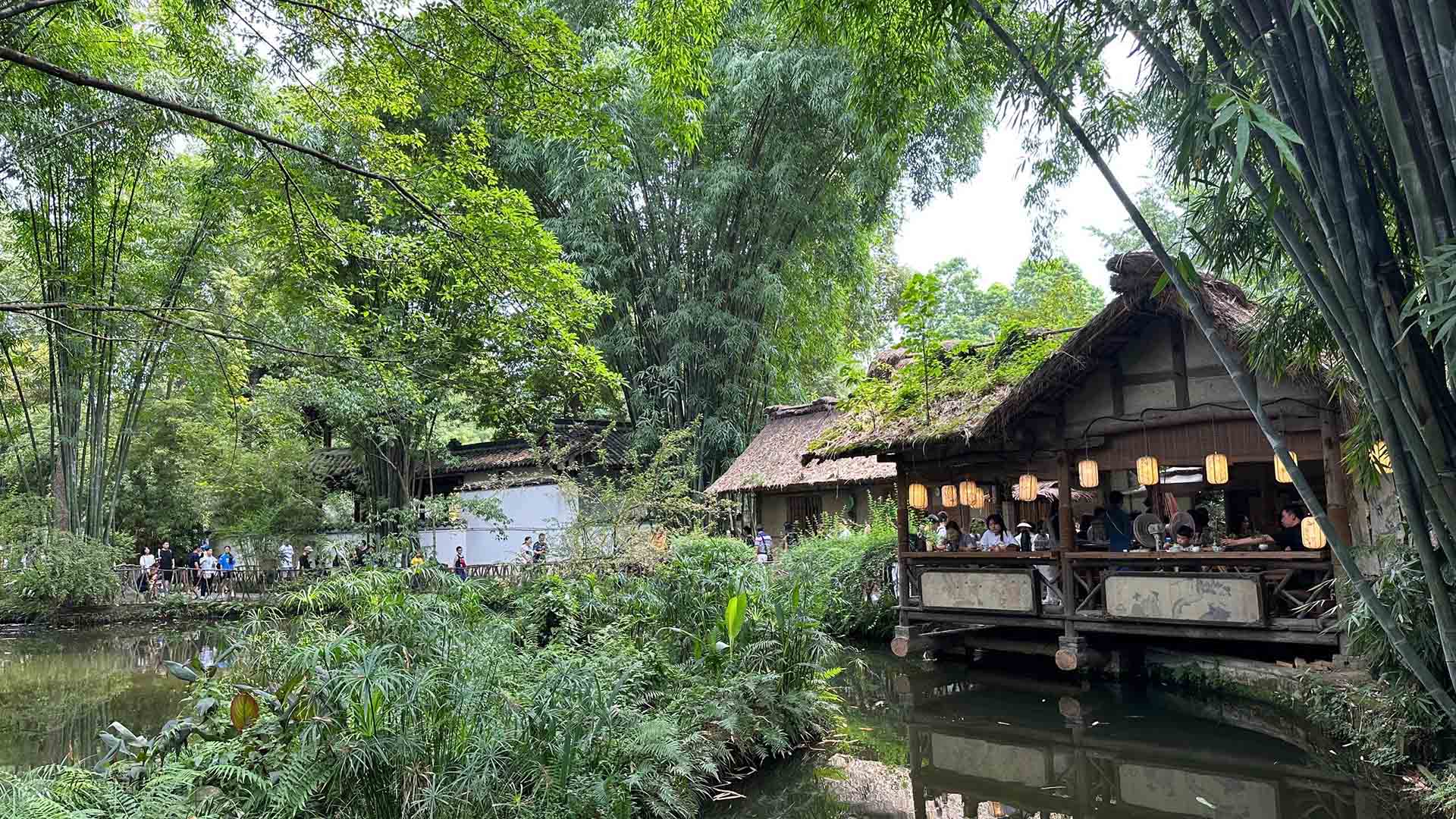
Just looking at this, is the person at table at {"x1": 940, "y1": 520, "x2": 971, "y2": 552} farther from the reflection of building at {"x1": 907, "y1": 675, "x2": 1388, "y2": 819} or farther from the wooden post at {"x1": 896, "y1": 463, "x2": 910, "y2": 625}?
the reflection of building at {"x1": 907, "y1": 675, "x2": 1388, "y2": 819}

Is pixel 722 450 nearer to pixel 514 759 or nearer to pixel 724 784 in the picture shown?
pixel 724 784

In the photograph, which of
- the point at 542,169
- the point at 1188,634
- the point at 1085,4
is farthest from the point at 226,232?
the point at 1188,634

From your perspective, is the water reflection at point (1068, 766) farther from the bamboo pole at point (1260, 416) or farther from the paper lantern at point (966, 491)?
the paper lantern at point (966, 491)

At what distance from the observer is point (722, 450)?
1850 centimetres

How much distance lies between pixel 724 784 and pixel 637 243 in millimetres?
12696

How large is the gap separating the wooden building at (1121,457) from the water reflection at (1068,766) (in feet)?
2.50

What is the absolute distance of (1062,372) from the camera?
831 centimetres

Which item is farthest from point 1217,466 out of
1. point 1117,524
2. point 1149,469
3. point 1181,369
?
point 1117,524

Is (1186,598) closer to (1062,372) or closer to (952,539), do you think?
(1062,372)

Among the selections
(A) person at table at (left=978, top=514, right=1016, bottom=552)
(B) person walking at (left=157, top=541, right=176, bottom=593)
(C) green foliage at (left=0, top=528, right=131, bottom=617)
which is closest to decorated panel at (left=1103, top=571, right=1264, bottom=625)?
(A) person at table at (left=978, top=514, right=1016, bottom=552)

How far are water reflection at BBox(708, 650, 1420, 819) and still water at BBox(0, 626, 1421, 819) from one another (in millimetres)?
15

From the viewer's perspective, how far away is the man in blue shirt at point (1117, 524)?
8.64 metres

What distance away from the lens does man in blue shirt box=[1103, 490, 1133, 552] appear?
28.3 ft

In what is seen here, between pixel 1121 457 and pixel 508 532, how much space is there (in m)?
13.2
